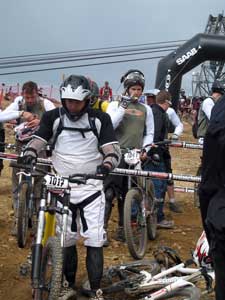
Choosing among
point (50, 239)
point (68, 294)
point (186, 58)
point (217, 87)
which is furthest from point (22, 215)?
point (186, 58)

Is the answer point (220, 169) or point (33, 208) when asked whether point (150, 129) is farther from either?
point (220, 169)

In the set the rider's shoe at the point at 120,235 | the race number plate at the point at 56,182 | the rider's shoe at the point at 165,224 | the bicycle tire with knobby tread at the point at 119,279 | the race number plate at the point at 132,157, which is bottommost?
the bicycle tire with knobby tread at the point at 119,279

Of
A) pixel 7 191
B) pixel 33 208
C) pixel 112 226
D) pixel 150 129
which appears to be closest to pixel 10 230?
pixel 33 208

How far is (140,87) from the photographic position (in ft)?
22.0

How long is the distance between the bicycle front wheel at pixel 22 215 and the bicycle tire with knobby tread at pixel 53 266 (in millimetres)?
2132

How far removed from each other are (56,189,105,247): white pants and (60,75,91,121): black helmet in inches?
25.4

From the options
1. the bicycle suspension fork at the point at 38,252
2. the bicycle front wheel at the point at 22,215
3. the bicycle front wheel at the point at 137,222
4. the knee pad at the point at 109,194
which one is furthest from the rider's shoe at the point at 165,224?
the bicycle suspension fork at the point at 38,252

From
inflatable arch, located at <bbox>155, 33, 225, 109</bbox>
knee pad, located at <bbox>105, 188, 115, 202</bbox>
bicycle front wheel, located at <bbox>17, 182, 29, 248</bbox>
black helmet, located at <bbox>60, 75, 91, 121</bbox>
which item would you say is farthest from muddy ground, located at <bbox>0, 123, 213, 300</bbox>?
inflatable arch, located at <bbox>155, 33, 225, 109</bbox>

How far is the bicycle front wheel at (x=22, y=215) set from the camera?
6.30 m

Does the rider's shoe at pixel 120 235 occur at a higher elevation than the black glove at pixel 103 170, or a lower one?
lower

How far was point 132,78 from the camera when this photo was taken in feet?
21.7

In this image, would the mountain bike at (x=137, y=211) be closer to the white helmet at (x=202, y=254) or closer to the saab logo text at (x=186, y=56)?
the white helmet at (x=202, y=254)

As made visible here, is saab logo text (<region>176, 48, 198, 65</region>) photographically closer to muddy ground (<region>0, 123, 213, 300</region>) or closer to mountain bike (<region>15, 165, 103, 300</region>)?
muddy ground (<region>0, 123, 213, 300</region>)

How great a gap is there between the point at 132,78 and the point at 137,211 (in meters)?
1.59
